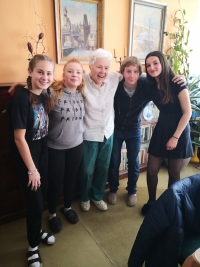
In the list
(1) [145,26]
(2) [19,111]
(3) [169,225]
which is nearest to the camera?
(3) [169,225]

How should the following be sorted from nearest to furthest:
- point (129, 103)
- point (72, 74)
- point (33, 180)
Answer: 1. point (33, 180)
2. point (72, 74)
3. point (129, 103)

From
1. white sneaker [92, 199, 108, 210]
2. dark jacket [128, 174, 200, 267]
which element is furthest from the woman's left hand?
white sneaker [92, 199, 108, 210]

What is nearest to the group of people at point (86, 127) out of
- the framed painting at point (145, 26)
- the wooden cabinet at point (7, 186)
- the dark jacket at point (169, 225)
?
the wooden cabinet at point (7, 186)

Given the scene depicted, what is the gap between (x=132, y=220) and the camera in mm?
1837

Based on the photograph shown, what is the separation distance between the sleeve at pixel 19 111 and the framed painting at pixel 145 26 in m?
1.62

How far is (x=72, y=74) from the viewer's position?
4.56 ft

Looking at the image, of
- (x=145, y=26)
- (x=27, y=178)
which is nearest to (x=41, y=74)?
(x=27, y=178)

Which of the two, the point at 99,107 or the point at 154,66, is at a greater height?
the point at 154,66

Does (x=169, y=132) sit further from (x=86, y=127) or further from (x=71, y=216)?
(x=71, y=216)

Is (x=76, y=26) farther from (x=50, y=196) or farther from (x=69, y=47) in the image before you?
(x=50, y=196)

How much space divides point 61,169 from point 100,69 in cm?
82

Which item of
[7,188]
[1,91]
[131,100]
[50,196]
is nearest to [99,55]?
[131,100]

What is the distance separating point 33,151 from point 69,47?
115cm

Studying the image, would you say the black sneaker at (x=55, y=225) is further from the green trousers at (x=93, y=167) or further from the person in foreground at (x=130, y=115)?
the person in foreground at (x=130, y=115)
